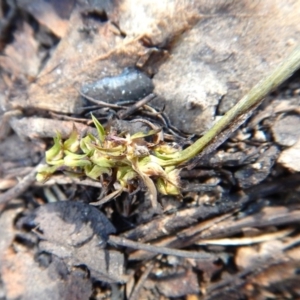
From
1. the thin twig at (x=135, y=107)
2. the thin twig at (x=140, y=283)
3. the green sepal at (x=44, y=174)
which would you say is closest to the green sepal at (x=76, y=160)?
the green sepal at (x=44, y=174)

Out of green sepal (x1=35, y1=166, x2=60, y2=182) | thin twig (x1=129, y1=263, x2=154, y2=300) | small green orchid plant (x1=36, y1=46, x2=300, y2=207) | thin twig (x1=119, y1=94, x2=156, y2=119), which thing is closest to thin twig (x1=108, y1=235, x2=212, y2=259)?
thin twig (x1=129, y1=263, x2=154, y2=300)

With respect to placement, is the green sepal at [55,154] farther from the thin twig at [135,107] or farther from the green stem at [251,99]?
the green stem at [251,99]

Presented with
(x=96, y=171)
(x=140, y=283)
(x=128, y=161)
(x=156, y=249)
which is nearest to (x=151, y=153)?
(x=128, y=161)

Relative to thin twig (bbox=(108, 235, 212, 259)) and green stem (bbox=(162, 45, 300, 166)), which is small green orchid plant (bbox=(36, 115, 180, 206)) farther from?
A: thin twig (bbox=(108, 235, 212, 259))

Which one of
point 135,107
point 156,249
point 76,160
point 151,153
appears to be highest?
point 135,107

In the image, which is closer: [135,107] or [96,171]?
[96,171]

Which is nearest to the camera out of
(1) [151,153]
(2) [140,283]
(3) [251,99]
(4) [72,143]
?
(3) [251,99]

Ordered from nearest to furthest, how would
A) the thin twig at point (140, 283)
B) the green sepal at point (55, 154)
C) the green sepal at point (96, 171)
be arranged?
the green sepal at point (96, 171)
the green sepal at point (55, 154)
the thin twig at point (140, 283)

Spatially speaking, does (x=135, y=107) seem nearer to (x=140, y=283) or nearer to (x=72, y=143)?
(x=72, y=143)
